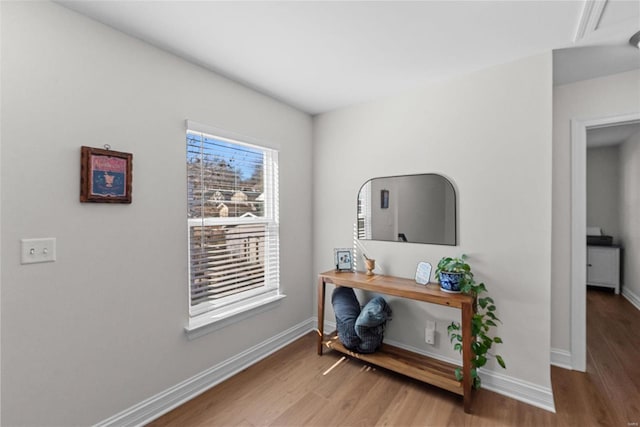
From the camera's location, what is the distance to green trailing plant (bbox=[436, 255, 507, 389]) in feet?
6.11

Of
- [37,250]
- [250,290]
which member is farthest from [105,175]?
[250,290]

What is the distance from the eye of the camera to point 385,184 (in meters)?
2.59

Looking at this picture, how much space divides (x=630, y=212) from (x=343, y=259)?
422 cm

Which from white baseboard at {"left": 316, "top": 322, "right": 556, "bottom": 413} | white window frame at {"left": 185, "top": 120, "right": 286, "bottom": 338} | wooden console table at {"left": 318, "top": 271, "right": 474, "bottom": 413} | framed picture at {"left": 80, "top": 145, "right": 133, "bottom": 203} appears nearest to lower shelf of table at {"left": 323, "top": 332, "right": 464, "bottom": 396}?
wooden console table at {"left": 318, "top": 271, "right": 474, "bottom": 413}

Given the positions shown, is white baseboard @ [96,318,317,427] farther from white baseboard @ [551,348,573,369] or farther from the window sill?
white baseboard @ [551,348,573,369]

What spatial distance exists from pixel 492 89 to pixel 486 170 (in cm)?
60

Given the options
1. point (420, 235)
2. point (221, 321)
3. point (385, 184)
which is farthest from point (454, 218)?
point (221, 321)

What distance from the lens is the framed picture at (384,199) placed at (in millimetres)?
2578

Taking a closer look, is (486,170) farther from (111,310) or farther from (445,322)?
(111,310)

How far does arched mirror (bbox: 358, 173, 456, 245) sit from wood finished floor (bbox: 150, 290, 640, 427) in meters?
1.14

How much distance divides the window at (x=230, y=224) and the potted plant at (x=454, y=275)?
4.83ft

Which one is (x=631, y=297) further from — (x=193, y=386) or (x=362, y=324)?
(x=193, y=386)

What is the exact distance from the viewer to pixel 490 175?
2.07m

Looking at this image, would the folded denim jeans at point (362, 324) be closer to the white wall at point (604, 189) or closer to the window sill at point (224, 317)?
the window sill at point (224, 317)
